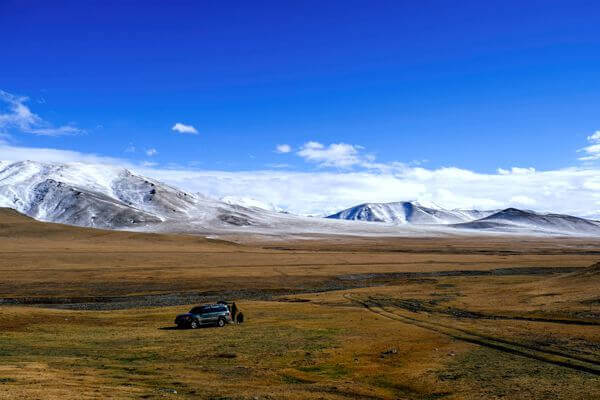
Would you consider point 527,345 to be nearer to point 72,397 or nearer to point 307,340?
point 307,340

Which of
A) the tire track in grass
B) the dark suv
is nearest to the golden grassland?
the tire track in grass

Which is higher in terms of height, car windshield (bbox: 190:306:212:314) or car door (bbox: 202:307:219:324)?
car windshield (bbox: 190:306:212:314)

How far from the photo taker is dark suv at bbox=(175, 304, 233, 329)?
136 feet

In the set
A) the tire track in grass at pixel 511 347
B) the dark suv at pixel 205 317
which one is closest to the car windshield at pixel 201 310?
the dark suv at pixel 205 317

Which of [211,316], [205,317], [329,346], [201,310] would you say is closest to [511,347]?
[329,346]

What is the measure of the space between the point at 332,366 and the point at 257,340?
28.9ft

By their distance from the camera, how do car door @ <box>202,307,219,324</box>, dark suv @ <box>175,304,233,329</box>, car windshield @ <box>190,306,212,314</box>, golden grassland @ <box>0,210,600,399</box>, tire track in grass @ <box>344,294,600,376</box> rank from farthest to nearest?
car door @ <box>202,307,219,324</box>, car windshield @ <box>190,306,212,314</box>, dark suv @ <box>175,304,233,329</box>, tire track in grass @ <box>344,294,600,376</box>, golden grassland @ <box>0,210,600,399</box>

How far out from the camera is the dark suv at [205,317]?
41438 mm

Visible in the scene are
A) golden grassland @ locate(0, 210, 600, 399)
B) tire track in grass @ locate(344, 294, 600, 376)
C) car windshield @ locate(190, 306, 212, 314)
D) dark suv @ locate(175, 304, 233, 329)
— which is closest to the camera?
golden grassland @ locate(0, 210, 600, 399)

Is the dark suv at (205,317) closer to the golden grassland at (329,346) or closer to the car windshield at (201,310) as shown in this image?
the car windshield at (201,310)

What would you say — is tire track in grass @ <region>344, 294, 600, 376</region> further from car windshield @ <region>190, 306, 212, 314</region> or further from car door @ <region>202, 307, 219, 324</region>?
car windshield @ <region>190, 306, 212, 314</region>

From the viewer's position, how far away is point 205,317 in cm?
4234

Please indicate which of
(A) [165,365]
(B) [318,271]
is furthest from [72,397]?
(B) [318,271]

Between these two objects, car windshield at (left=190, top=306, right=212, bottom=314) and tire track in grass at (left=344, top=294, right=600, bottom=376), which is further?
car windshield at (left=190, top=306, right=212, bottom=314)
